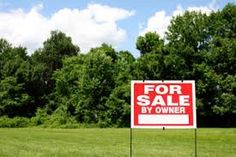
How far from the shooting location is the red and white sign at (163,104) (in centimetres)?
1265

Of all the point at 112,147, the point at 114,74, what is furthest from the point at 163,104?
the point at 114,74

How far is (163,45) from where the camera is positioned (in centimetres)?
6931

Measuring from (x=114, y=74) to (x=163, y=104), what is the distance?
63.8m

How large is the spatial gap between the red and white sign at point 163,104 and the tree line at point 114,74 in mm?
49198

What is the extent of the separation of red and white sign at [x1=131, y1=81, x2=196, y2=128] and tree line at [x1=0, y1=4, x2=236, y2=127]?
1937 inches

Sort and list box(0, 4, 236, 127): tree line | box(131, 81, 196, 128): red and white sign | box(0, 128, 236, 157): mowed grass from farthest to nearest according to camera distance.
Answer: box(0, 4, 236, 127): tree line < box(0, 128, 236, 157): mowed grass < box(131, 81, 196, 128): red and white sign

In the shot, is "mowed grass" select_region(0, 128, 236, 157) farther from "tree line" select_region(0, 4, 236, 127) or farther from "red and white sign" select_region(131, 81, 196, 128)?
"tree line" select_region(0, 4, 236, 127)

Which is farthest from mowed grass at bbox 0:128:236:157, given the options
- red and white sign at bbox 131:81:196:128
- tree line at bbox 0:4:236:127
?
tree line at bbox 0:4:236:127

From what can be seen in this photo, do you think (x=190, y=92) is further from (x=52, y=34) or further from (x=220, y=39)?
(x=52, y=34)

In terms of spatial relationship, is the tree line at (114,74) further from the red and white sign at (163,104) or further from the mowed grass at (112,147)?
the red and white sign at (163,104)

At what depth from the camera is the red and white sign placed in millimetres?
12648

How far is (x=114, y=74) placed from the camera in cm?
7650

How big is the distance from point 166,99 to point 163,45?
57.1 meters

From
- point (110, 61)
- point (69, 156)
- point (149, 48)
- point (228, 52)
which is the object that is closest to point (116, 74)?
point (110, 61)
